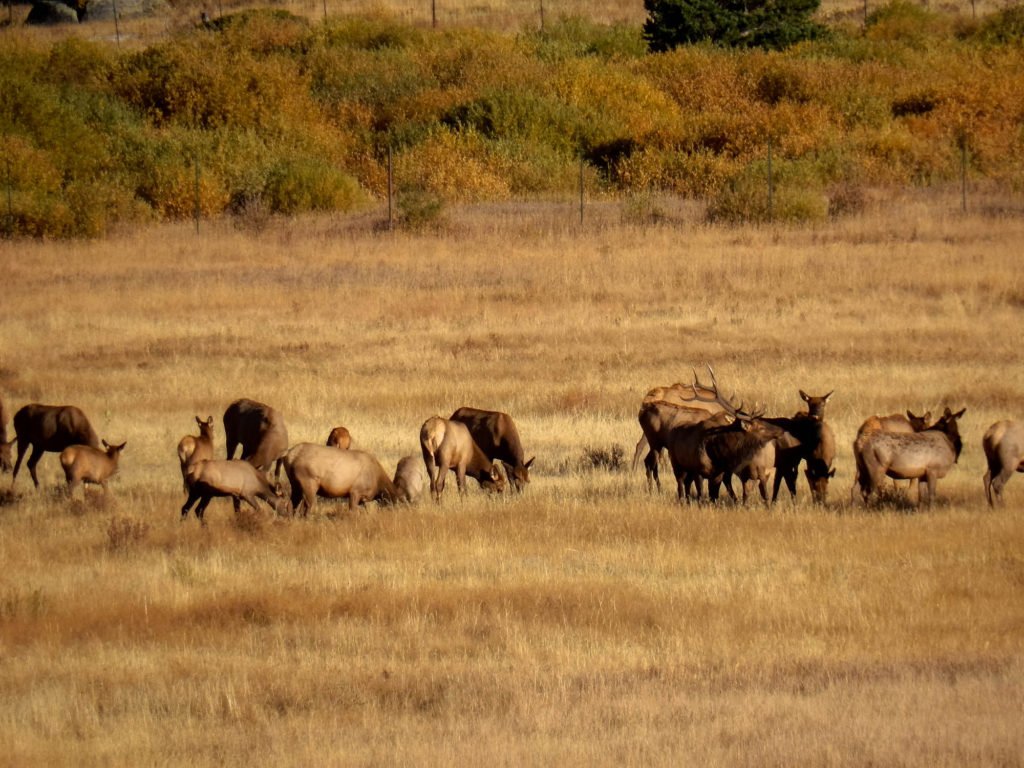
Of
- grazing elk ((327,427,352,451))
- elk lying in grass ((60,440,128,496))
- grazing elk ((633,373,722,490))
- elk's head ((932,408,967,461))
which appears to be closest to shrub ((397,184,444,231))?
grazing elk ((633,373,722,490))

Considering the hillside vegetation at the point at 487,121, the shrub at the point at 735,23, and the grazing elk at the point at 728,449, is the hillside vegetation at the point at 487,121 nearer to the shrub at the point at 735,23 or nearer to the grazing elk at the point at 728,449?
the shrub at the point at 735,23

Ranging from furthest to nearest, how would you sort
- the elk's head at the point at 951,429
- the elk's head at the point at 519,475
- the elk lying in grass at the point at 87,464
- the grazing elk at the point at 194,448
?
the elk's head at the point at 519,475
the elk lying in grass at the point at 87,464
the grazing elk at the point at 194,448
the elk's head at the point at 951,429

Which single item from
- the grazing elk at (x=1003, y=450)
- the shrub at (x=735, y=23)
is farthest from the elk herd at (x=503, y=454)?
the shrub at (x=735, y=23)

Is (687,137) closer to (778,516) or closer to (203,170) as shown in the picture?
(203,170)

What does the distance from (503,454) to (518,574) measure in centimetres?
438

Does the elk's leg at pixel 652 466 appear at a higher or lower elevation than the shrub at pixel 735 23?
lower

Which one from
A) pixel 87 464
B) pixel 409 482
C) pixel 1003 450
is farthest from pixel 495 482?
pixel 1003 450

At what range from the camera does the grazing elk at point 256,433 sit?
1588 cm

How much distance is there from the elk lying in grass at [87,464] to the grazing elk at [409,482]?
2737mm

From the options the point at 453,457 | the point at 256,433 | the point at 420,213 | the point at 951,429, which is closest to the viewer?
the point at 951,429

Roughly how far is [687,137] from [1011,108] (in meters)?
10.7

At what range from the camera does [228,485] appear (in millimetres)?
13945

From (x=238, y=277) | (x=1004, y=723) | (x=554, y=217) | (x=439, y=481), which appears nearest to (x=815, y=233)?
(x=554, y=217)

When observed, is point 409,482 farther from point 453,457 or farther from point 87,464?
point 87,464
